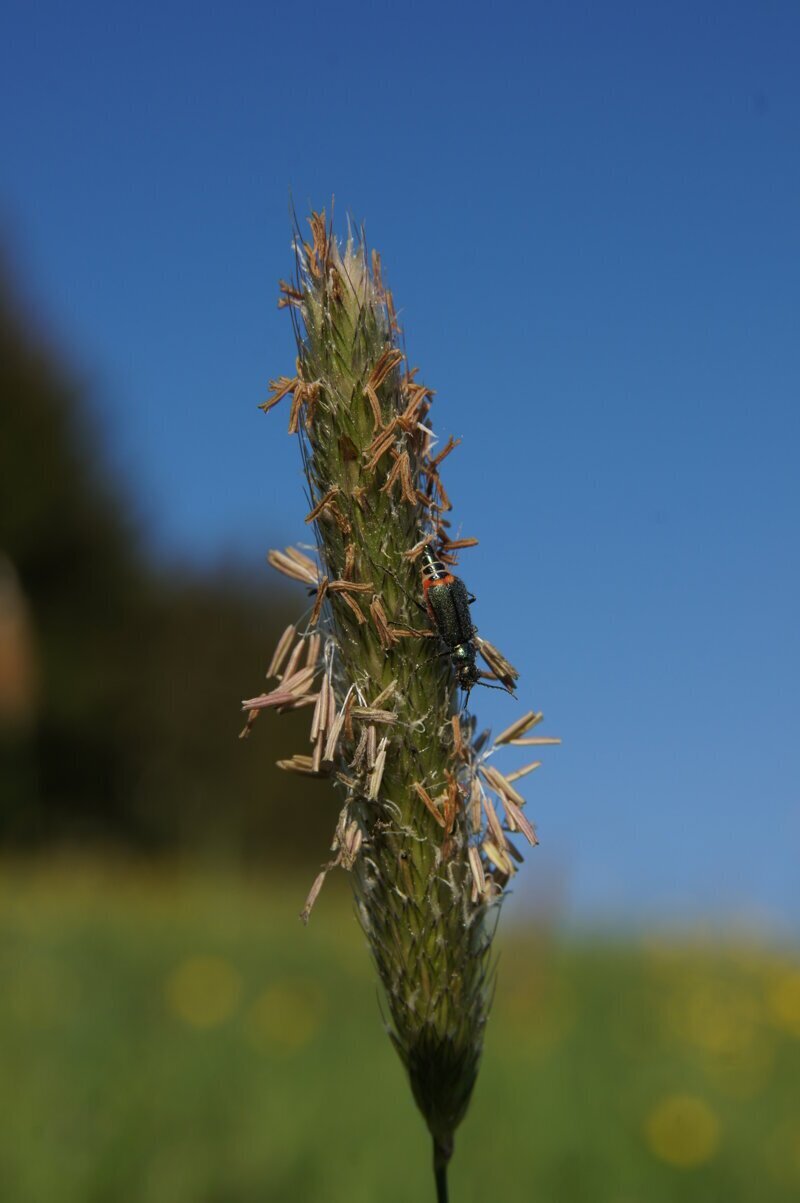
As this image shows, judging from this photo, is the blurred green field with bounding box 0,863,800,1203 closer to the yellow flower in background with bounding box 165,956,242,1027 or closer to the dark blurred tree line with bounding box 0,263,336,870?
the yellow flower in background with bounding box 165,956,242,1027

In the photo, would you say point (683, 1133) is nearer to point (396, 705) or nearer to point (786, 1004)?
point (786, 1004)

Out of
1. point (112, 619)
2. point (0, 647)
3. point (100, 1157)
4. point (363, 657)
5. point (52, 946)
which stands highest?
point (112, 619)

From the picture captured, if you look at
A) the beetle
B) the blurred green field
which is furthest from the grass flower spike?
the blurred green field

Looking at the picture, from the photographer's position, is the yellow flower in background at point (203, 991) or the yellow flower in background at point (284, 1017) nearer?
the yellow flower in background at point (284, 1017)

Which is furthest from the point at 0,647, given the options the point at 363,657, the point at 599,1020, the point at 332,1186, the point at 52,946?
the point at 363,657

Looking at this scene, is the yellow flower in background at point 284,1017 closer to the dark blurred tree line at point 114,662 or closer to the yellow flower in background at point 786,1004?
the yellow flower in background at point 786,1004

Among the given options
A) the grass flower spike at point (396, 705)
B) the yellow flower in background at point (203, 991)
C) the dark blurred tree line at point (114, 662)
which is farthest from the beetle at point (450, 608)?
the dark blurred tree line at point (114, 662)

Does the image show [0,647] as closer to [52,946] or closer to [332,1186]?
[52,946]

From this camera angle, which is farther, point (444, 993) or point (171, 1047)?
point (171, 1047)
